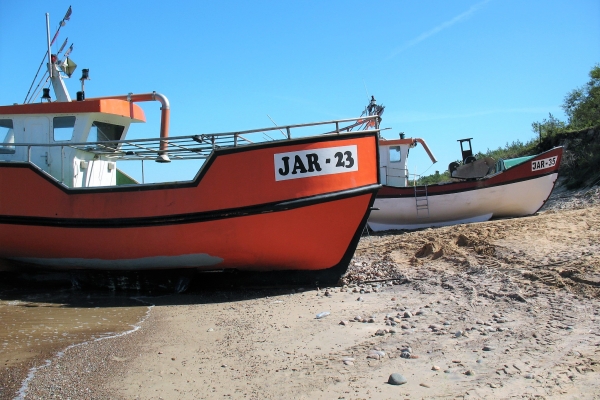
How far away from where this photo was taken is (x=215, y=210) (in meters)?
6.54

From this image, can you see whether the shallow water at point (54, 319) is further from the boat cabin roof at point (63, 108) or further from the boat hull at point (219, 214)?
the boat cabin roof at point (63, 108)

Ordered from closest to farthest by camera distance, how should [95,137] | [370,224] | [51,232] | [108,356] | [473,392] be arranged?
[473,392] → [108,356] → [51,232] → [95,137] → [370,224]

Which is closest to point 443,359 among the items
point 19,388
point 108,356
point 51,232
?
point 108,356

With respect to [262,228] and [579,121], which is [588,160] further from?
[262,228]

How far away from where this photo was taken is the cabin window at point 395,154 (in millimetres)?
14617

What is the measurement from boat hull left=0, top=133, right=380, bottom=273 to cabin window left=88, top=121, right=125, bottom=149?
1301 mm

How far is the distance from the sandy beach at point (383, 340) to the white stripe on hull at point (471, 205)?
18.8 feet

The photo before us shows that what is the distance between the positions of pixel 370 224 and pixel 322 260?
7184mm

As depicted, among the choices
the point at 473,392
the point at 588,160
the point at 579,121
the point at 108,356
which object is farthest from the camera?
the point at 579,121

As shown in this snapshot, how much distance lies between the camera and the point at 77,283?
25.3 ft

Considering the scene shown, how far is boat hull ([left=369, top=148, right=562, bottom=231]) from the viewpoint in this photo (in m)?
12.4

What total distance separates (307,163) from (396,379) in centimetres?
360

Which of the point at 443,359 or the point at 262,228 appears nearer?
the point at 443,359

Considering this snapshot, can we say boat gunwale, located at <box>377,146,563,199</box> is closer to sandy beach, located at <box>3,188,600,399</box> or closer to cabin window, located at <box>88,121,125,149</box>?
sandy beach, located at <box>3,188,600,399</box>
